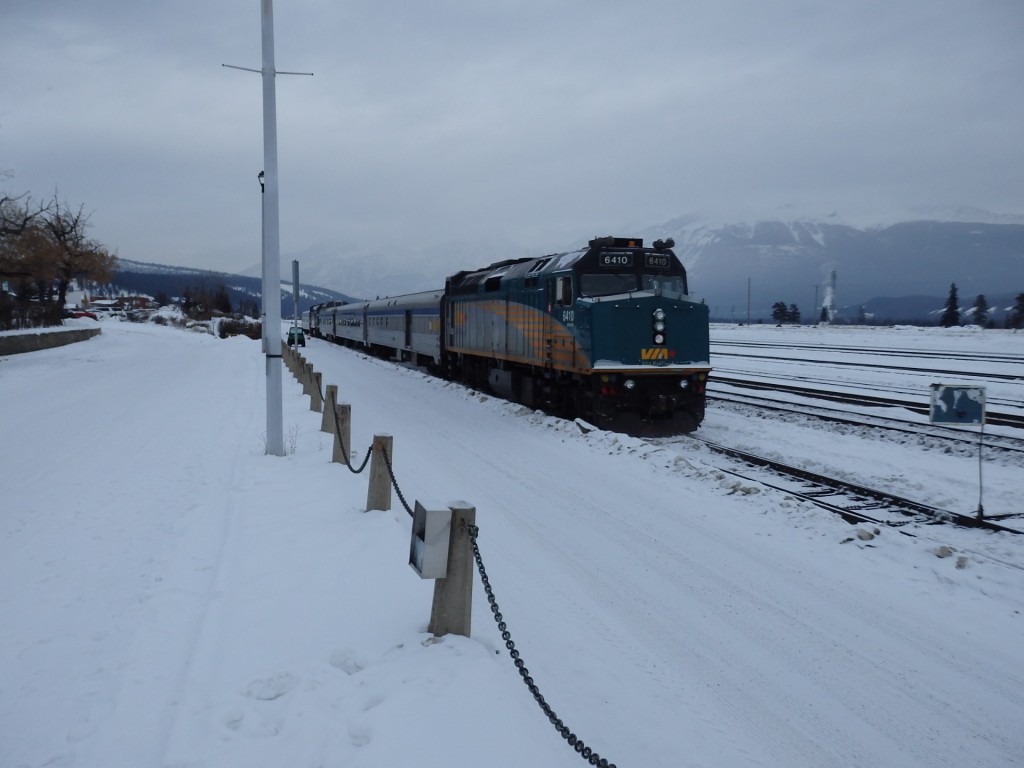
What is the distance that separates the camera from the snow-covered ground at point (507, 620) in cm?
370

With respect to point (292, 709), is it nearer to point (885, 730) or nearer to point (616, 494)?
point (885, 730)

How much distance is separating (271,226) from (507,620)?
751 cm

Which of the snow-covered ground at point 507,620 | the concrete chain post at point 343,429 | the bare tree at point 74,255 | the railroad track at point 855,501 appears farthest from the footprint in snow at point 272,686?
the bare tree at point 74,255

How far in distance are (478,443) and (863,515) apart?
6095 mm

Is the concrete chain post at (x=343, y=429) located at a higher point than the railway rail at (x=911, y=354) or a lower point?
lower

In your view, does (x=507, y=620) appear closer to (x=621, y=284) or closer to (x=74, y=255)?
(x=621, y=284)

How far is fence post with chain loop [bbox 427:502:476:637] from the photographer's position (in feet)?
14.5

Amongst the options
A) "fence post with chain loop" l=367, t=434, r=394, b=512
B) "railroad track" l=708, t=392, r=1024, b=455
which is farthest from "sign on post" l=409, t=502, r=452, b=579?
"railroad track" l=708, t=392, r=1024, b=455

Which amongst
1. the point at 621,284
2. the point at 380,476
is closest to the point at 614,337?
the point at 621,284

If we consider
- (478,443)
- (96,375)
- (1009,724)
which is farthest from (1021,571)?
(96,375)

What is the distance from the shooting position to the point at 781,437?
12.6 metres

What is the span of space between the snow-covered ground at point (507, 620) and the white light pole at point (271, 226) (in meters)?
0.61

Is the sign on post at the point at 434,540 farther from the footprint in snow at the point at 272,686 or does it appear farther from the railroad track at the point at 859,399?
the railroad track at the point at 859,399

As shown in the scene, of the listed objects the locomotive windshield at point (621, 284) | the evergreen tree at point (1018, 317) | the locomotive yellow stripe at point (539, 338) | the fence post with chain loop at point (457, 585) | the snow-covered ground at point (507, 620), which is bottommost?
the snow-covered ground at point (507, 620)
